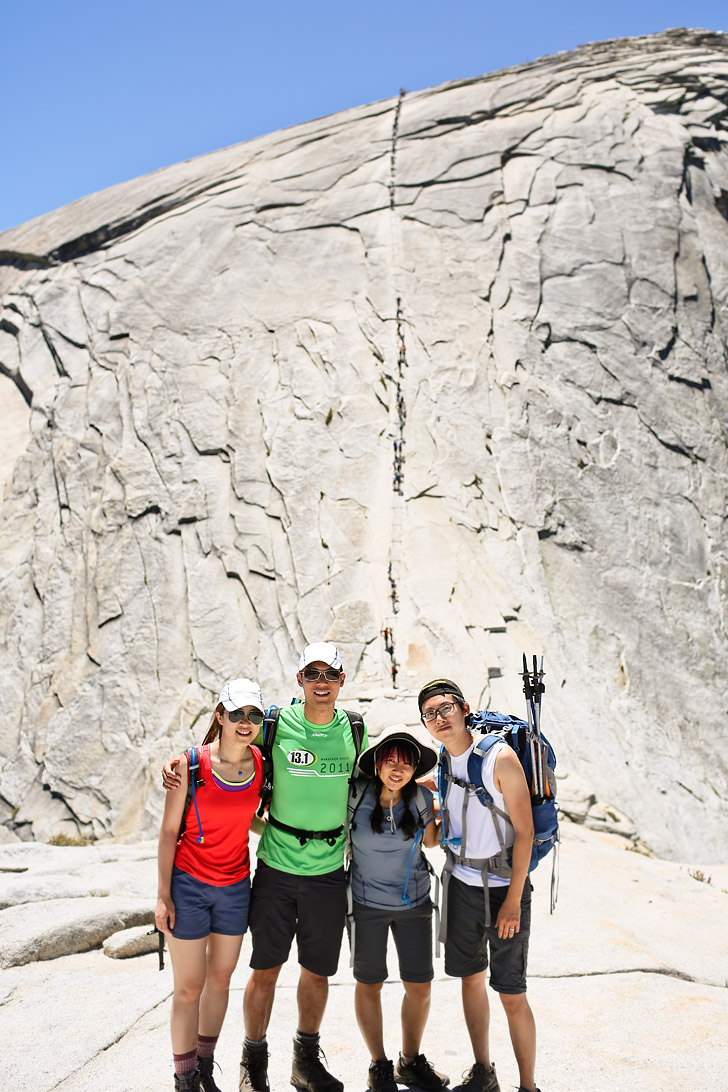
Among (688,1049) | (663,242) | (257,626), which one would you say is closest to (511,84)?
(663,242)

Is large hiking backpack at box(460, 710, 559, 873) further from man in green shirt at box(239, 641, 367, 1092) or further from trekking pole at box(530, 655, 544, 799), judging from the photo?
man in green shirt at box(239, 641, 367, 1092)

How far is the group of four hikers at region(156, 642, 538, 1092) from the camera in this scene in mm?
4336

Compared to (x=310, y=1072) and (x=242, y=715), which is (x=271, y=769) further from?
(x=310, y=1072)

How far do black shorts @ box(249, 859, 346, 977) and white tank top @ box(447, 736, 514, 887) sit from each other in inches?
29.1

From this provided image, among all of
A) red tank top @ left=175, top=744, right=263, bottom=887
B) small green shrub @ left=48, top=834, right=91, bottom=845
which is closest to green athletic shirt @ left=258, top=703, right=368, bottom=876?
red tank top @ left=175, top=744, right=263, bottom=887

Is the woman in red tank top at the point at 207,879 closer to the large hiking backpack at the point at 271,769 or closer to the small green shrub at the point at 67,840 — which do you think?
the large hiking backpack at the point at 271,769

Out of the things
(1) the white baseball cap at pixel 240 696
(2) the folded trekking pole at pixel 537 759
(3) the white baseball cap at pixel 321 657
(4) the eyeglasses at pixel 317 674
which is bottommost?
(2) the folded trekking pole at pixel 537 759

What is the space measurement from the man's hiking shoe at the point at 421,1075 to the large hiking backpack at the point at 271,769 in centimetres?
128

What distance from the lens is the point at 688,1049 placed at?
16.6 ft

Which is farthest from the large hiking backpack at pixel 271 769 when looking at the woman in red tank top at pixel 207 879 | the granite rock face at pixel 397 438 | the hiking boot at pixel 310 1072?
the granite rock face at pixel 397 438

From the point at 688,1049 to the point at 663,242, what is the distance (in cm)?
2175

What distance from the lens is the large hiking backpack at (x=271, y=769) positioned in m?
4.57

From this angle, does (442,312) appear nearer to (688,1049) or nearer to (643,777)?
(643,777)

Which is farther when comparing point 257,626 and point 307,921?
point 257,626
